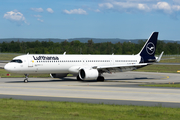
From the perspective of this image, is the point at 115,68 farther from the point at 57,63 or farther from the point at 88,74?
the point at 57,63

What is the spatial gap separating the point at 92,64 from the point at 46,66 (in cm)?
822

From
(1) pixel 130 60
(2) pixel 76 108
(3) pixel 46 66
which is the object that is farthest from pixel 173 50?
(2) pixel 76 108

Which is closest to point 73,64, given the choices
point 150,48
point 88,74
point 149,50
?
point 88,74

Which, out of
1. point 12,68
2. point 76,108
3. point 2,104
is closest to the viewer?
point 76,108

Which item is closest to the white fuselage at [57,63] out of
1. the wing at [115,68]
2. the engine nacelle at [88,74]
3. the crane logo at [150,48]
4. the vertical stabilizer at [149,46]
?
the engine nacelle at [88,74]

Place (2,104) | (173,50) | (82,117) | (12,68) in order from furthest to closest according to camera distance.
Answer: (173,50), (12,68), (2,104), (82,117)

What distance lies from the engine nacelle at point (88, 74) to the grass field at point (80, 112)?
69.0ft

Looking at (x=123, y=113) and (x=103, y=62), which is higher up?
(x=103, y=62)

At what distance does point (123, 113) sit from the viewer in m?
17.1

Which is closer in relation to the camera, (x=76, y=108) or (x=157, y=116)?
(x=157, y=116)

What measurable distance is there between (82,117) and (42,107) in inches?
174

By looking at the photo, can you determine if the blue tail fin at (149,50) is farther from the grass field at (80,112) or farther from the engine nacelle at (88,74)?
the grass field at (80,112)

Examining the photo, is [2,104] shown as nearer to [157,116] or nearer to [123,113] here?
[123,113]

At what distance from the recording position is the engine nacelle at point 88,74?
41719 mm
